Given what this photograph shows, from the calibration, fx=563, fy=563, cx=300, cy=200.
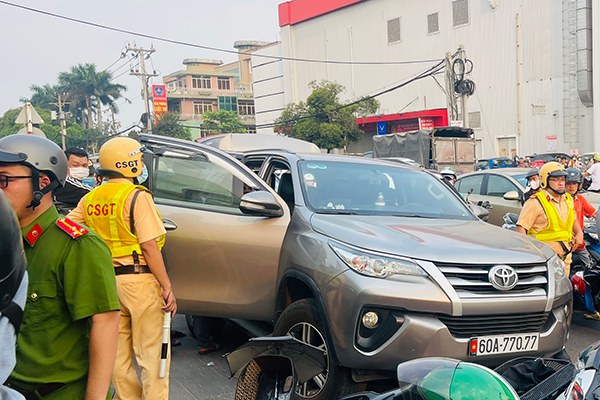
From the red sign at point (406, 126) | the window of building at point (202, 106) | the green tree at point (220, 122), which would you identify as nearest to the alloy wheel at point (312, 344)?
the red sign at point (406, 126)

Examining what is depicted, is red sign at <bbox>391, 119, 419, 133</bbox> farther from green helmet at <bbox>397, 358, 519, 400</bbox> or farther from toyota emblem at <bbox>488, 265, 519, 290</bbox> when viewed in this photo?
green helmet at <bbox>397, 358, 519, 400</bbox>

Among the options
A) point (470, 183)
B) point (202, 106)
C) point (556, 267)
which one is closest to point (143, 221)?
point (556, 267)

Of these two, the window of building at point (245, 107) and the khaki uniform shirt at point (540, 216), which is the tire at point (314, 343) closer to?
the khaki uniform shirt at point (540, 216)

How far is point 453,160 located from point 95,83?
165ft

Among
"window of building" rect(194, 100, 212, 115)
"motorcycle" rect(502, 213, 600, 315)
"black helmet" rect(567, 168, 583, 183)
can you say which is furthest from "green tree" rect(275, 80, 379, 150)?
"window of building" rect(194, 100, 212, 115)

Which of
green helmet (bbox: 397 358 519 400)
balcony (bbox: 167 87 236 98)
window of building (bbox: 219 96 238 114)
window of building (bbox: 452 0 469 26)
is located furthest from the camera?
window of building (bbox: 219 96 238 114)

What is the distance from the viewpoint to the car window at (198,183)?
4.38 m

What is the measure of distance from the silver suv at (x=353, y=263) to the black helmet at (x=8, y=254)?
2180 mm

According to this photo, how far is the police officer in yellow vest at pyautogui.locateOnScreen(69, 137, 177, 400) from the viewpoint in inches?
122

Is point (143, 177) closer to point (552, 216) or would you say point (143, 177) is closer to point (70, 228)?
point (70, 228)

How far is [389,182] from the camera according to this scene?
4.59 meters

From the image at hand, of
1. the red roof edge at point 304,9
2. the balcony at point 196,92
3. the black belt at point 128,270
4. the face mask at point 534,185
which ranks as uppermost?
the red roof edge at point 304,9

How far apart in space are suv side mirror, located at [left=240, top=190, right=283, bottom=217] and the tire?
76 centimetres

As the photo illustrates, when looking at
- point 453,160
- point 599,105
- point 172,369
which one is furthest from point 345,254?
point 599,105
